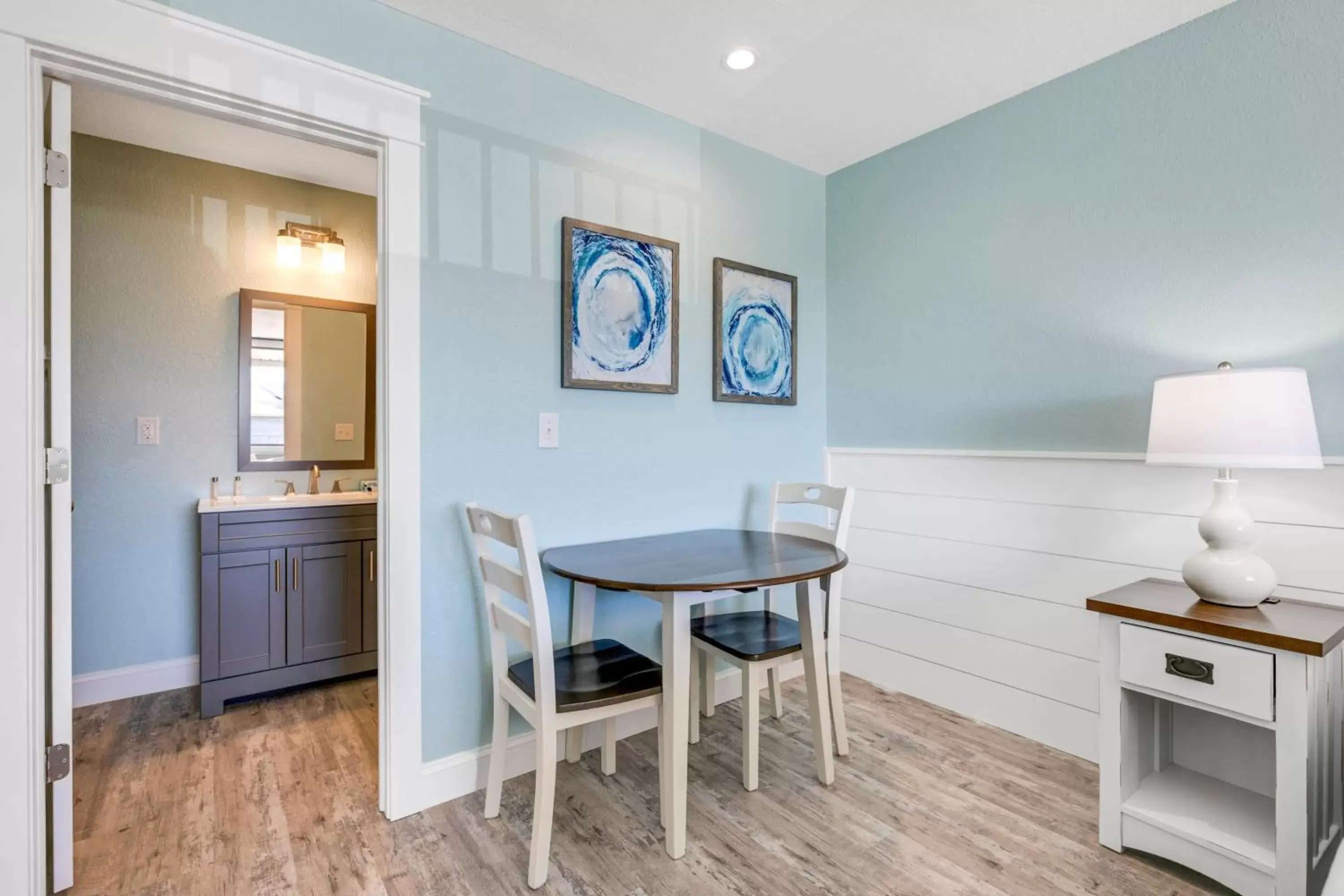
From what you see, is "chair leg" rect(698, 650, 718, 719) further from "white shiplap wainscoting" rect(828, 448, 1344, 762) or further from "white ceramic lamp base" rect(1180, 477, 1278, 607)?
"white ceramic lamp base" rect(1180, 477, 1278, 607)

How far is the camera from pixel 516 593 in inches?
66.1

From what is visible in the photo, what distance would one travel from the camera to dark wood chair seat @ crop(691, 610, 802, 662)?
202cm

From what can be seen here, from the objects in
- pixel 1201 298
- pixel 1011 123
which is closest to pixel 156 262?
pixel 1011 123

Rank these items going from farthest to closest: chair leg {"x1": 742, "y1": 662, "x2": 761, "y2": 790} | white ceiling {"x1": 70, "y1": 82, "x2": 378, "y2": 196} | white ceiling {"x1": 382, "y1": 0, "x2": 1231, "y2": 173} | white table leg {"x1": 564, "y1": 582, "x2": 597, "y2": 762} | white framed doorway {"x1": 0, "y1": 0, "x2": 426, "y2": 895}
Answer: white ceiling {"x1": 70, "y1": 82, "x2": 378, "y2": 196} < white table leg {"x1": 564, "y1": 582, "x2": 597, "y2": 762} < chair leg {"x1": 742, "y1": 662, "x2": 761, "y2": 790} < white ceiling {"x1": 382, "y1": 0, "x2": 1231, "y2": 173} < white framed doorway {"x1": 0, "y1": 0, "x2": 426, "y2": 895}

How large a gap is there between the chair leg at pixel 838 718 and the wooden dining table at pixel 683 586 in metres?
0.04

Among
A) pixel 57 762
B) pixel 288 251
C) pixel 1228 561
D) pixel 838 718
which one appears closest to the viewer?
pixel 57 762

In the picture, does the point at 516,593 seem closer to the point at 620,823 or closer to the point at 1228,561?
the point at 620,823

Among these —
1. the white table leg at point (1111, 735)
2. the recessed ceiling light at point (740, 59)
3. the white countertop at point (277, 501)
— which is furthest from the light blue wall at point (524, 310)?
the white table leg at point (1111, 735)

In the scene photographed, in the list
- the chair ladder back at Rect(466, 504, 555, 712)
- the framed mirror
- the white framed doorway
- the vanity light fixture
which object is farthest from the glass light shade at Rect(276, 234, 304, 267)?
the chair ladder back at Rect(466, 504, 555, 712)

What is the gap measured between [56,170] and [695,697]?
2349 millimetres

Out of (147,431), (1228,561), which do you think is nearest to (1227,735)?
(1228,561)

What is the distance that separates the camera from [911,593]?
2.75 m

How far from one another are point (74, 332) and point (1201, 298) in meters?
4.16

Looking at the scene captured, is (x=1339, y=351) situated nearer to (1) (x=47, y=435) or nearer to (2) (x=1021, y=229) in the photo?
→ (2) (x=1021, y=229)
